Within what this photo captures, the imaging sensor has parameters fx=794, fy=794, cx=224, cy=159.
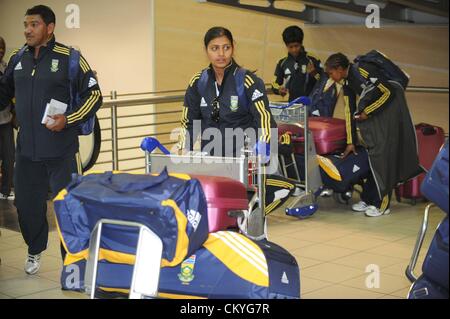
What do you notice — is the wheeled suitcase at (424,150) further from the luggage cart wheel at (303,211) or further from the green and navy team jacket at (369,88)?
the luggage cart wheel at (303,211)

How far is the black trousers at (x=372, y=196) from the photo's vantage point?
304 inches

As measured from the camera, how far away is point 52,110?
17.4ft

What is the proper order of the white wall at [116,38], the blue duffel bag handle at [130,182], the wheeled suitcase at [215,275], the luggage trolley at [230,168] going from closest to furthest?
1. the blue duffel bag handle at [130,182]
2. the wheeled suitcase at [215,275]
3. the luggage trolley at [230,168]
4. the white wall at [116,38]

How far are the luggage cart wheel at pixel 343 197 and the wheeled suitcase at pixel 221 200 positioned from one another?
4177 millimetres

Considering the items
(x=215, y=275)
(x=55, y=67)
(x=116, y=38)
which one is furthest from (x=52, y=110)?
(x=116, y=38)

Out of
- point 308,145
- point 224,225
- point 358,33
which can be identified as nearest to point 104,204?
point 224,225

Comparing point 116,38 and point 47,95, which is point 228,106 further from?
point 116,38

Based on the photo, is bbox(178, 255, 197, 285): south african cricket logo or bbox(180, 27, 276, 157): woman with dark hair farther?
bbox(180, 27, 276, 157): woman with dark hair

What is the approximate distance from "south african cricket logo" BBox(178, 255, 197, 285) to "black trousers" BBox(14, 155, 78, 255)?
1.64 meters

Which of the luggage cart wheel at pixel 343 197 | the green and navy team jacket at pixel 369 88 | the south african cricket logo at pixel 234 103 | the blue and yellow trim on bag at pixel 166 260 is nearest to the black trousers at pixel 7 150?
the luggage cart wheel at pixel 343 197

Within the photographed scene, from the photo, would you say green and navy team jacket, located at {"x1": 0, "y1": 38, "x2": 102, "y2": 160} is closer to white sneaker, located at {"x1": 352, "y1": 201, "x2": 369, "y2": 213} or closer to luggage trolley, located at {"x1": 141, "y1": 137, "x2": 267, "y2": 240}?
luggage trolley, located at {"x1": 141, "y1": 137, "x2": 267, "y2": 240}

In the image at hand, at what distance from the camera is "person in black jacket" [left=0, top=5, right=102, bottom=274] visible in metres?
5.34

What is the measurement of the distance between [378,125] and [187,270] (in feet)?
13.6

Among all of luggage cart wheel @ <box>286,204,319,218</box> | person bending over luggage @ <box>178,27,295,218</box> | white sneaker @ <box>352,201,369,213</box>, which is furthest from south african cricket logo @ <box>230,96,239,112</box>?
white sneaker @ <box>352,201,369,213</box>
